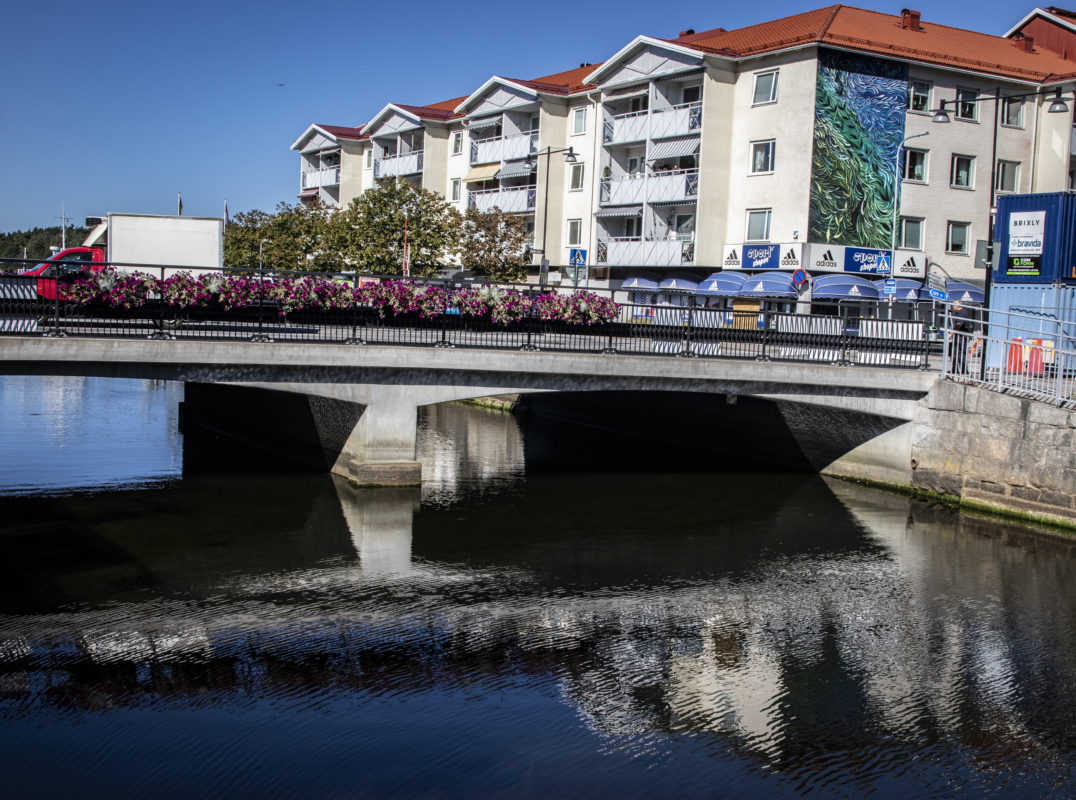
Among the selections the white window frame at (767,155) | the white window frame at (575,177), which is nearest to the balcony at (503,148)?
the white window frame at (575,177)

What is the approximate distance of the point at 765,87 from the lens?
4594 centimetres

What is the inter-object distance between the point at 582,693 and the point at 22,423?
23794 millimetres

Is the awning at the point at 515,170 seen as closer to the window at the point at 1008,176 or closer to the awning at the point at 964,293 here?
the window at the point at 1008,176

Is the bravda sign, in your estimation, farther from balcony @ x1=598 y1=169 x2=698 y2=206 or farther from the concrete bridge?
the concrete bridge

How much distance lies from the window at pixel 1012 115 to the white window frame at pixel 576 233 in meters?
20.3

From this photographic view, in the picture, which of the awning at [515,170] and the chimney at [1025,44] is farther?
the awning at [515,170]

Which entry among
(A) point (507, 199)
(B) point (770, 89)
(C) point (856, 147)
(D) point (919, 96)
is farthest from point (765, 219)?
(A) point (507, 199)

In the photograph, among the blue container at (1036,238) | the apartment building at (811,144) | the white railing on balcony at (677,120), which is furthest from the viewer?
the white railing on balcony at (677,120)

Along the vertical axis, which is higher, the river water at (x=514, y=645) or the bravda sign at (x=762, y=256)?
the bravda sign at (x=762, y=256)

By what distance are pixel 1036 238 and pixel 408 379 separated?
16.0 meters

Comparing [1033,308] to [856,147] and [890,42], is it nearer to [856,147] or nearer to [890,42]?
[856,147]

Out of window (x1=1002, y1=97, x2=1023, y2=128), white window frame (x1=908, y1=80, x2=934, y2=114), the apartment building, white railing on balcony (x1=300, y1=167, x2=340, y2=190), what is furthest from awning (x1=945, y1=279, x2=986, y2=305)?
white railing on balcony (x1=300, y1=167, x2=340, y2=190)

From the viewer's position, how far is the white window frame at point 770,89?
45312 millimetres

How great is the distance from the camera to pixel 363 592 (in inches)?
599
